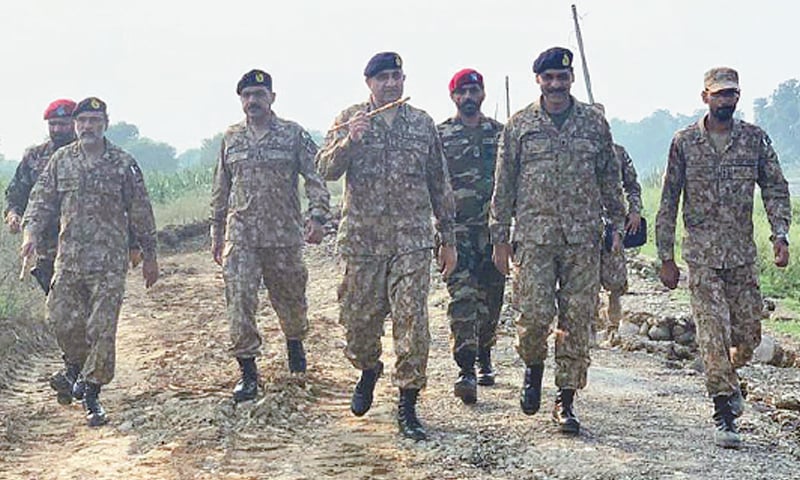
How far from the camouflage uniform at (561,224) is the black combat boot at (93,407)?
247 cm

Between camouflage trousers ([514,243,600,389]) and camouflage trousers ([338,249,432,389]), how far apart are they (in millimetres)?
525

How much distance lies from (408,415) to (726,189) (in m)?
2.07

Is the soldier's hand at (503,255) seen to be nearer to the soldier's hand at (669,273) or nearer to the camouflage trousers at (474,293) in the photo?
the camouflage trousers at (474,293)

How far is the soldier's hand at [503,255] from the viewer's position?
5.00 metres

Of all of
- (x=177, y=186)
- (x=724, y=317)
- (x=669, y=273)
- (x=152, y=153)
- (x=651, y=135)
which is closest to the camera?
(x=724, y=317)

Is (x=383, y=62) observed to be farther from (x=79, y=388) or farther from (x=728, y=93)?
(x=79, y=388)

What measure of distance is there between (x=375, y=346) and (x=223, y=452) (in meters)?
0.98

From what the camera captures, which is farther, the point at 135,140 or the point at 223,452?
the point at 135,140

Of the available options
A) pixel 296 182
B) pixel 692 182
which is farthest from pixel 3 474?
pixel 692 182

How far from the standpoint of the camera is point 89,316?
18.0 feet

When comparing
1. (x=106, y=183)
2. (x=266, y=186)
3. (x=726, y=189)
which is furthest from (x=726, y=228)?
(x=106, y=183)

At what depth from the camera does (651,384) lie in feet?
20.7

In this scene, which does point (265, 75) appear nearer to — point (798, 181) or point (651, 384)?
point (651, 384)

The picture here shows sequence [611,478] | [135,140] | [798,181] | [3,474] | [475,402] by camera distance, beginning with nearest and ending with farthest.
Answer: [611,478], [3,474], [475,402], [798,181], [135,140]
